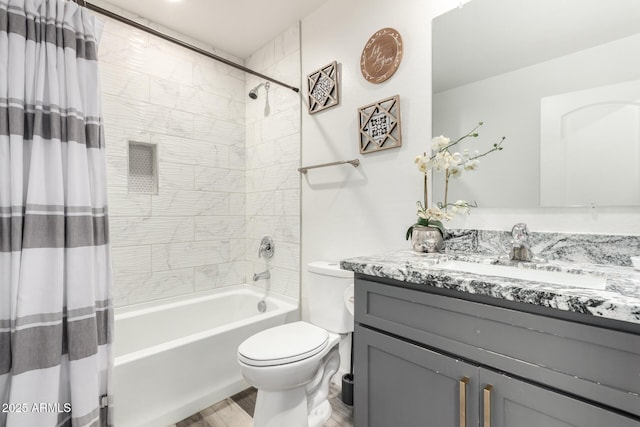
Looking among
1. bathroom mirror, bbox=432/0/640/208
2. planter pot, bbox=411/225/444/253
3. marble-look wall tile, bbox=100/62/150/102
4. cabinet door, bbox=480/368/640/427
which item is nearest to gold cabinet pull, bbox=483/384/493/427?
cabinet door, bbox=480/368/640/427

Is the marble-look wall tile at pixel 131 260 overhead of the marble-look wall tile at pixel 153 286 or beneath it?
overhead

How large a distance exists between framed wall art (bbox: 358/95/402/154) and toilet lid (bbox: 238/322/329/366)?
108 centimetres

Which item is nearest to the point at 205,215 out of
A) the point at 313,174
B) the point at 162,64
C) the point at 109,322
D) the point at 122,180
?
the point at 122,180

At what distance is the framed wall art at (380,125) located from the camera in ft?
5.43

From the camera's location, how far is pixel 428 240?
1.38 meters

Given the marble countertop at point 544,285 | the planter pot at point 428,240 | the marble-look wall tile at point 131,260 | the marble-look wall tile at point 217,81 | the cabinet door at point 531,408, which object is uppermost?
the marble-look wall tile at point 217,81

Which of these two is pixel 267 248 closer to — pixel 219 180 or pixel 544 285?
pixel 219 180

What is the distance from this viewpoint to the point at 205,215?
100 inches

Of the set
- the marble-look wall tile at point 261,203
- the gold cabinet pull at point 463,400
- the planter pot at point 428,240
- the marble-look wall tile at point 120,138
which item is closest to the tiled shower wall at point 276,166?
the marble-look wall tile at point 261,203

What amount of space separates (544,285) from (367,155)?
1.24m

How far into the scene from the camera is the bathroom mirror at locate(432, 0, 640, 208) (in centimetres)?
105

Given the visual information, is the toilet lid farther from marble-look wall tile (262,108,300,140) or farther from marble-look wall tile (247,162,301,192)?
marble-look wall tile (262,108,300,140)

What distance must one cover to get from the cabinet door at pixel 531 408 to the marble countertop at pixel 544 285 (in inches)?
8.1

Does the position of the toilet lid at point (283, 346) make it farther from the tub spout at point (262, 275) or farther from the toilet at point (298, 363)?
the tub spout at point (262, 275)
